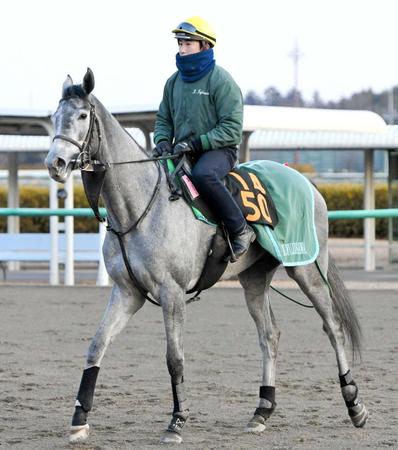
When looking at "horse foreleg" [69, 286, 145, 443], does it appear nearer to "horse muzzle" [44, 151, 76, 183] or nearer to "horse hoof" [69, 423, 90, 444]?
"horse hoof" [69, 423, 90, 444]

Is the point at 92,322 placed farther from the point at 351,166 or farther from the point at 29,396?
the point at 351,166

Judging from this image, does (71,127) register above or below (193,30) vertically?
below

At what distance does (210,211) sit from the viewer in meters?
6.70

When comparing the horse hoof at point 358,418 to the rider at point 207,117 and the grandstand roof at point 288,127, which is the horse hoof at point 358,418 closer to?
the rider at point 207,117

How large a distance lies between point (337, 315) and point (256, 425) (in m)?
1.05

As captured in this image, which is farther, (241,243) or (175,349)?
(241,243)

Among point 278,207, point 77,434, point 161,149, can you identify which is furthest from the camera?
point 278,207

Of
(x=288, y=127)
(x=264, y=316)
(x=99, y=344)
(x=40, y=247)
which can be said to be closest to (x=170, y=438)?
(x=99, y=344)

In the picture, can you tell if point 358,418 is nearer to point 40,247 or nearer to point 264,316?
point 264,316

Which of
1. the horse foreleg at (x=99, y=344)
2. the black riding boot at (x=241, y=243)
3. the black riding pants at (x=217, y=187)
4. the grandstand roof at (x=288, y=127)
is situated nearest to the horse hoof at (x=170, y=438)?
the horse foreleg at (x=99, y=344)

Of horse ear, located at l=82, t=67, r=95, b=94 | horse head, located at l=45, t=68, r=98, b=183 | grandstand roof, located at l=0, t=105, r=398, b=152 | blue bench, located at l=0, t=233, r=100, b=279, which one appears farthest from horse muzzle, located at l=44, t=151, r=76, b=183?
blue bench, located at l=0, t=233, r=100, b=279

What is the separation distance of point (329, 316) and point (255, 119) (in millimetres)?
9783

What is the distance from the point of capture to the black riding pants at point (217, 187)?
6.57 metres

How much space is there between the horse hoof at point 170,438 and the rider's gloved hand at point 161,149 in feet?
5.33
